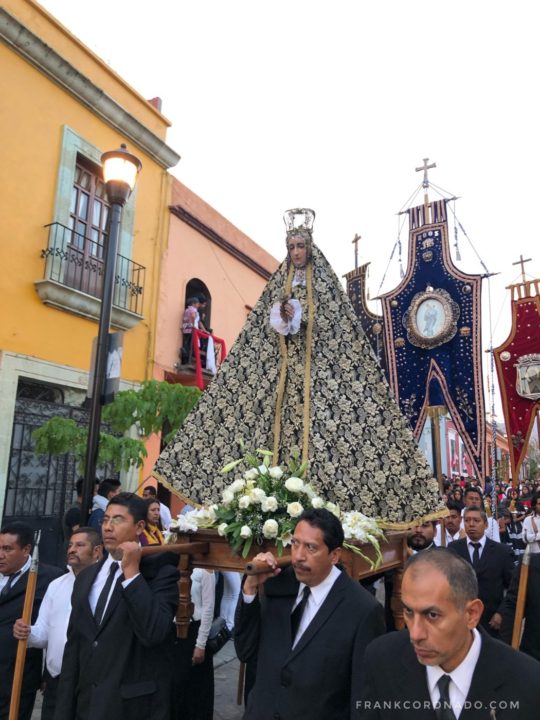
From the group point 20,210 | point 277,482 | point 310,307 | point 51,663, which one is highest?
point 20,210

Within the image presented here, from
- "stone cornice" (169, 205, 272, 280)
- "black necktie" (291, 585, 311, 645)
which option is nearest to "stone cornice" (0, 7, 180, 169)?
"stone cornice" (169, 205, 272, 280)

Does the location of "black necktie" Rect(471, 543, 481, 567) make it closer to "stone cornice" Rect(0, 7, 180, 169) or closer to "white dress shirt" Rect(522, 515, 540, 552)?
Answer: "white dress shirt" Rect(522, 515, 540, 552)

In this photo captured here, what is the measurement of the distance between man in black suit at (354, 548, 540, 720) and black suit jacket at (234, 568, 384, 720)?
451 millimetres

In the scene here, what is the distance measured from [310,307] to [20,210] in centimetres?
674

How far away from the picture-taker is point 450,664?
73.6 inches

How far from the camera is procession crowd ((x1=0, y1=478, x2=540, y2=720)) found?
6.07ft

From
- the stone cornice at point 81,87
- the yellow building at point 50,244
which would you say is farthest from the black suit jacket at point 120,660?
the stone cornice at point 81,87

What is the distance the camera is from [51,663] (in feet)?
11.3

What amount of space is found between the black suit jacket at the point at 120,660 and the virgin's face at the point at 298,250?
262 cm

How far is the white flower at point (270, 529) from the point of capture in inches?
118

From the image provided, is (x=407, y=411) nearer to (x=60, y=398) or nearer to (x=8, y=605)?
(x=60, y=398)

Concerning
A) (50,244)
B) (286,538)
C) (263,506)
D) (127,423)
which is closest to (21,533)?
(263,506)

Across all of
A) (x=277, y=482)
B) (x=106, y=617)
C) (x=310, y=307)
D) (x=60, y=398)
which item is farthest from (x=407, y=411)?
(x=106, y=617)

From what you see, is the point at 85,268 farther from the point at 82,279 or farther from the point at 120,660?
the point at 120,660
